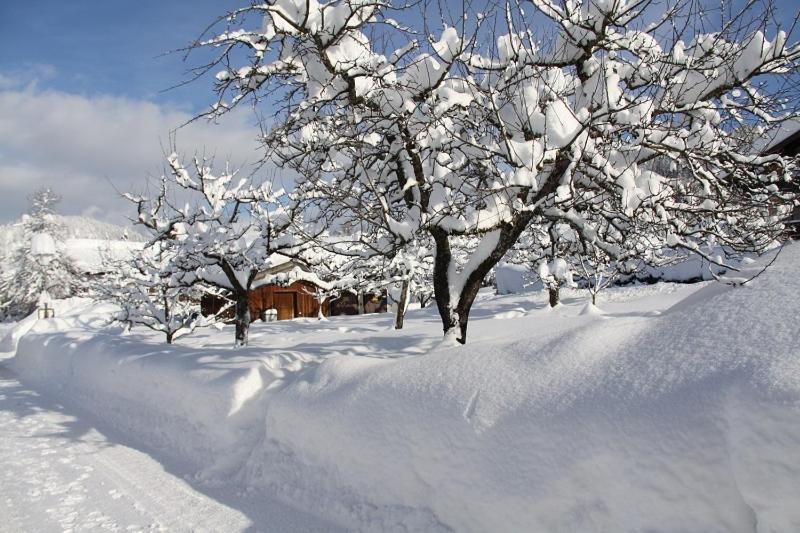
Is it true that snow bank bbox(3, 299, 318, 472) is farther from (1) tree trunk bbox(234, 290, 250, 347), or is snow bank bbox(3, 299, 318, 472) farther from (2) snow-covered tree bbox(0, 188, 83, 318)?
(2) snow-covered tree bbox(0, 188, 83, 318)

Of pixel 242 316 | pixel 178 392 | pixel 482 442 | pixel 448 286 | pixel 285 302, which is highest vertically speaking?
pixel 285 302

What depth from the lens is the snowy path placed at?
14.5ft

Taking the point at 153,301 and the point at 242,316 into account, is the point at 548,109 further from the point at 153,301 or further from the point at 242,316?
the point at 153,301

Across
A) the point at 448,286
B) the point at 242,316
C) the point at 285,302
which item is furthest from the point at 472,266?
the point at 285,302

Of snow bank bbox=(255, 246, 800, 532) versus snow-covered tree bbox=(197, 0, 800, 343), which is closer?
snow bank bbox=(255, 246, 800, 532)

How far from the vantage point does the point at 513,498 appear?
351cm

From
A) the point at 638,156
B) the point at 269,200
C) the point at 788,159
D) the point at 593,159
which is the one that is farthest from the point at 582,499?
the point at 269,200

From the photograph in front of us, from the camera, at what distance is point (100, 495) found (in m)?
5.04

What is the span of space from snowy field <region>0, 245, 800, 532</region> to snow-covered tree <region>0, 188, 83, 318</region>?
137 feet

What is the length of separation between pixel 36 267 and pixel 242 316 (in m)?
40.4

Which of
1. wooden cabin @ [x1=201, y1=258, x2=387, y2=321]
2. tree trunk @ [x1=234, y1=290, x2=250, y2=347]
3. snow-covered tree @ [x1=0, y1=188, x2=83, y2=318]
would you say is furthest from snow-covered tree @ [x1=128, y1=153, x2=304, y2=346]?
snow-covered tree @ [x1=0, y1=188, x2=83, y2=318]

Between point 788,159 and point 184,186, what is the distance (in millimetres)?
11098

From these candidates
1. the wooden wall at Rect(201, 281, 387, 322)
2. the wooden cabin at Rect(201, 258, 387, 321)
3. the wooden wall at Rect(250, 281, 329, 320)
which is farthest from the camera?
the wooden wall at Rect(250, 281, 329, 320)

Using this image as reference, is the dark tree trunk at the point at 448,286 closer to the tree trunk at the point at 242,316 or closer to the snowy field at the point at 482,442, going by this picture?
the snowy field at the point at 482,442
